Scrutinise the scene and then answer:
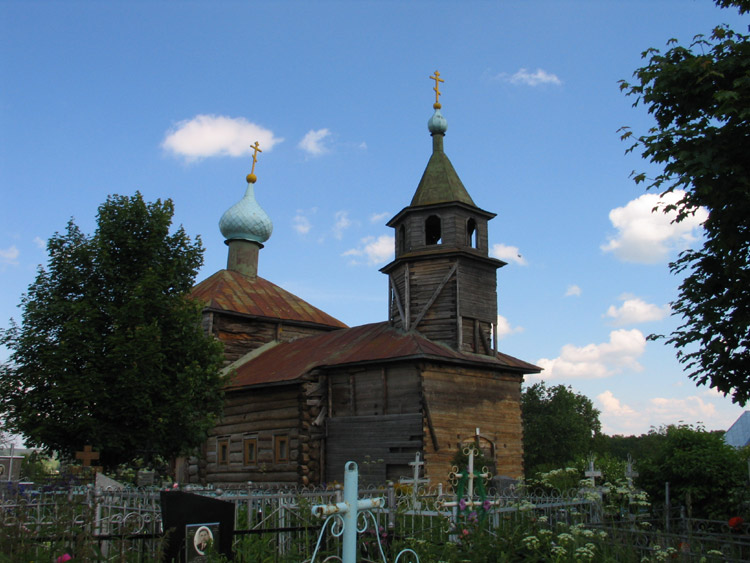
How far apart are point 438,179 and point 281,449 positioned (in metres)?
11.5

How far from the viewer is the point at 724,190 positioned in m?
10.4

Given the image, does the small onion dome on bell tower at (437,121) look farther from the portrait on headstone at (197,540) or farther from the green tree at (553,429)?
the green tree at (553,429)

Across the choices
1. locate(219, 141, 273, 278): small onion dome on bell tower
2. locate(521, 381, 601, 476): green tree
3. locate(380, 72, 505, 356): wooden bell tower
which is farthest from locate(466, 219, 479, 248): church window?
locate(521, 381, 601, 476): green tree

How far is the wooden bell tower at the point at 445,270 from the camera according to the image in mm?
22625

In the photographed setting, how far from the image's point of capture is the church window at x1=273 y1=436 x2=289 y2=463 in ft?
76.4

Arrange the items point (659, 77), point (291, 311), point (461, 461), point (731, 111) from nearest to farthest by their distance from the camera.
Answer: point (731, 111) → point (659, 77) → point (461, 461) → point (291, 311)

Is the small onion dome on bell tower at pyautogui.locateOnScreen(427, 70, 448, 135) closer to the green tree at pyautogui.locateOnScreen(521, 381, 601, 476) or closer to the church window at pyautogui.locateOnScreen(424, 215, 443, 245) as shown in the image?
the church window at pyautogui.locateOnScreen(424, 215, 443, 245)

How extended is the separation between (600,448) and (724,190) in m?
55.2

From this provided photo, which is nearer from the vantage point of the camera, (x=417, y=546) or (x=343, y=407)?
(x=417, y=546)

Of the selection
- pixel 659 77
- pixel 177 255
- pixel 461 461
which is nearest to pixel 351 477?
pixel 659 77

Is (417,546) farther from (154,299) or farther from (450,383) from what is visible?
(450,383)

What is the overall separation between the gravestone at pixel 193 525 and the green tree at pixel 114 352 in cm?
1093

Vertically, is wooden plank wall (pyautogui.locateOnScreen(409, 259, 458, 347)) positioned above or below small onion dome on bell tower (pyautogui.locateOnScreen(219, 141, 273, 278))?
below

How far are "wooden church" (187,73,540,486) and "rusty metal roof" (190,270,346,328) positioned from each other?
3.71m
